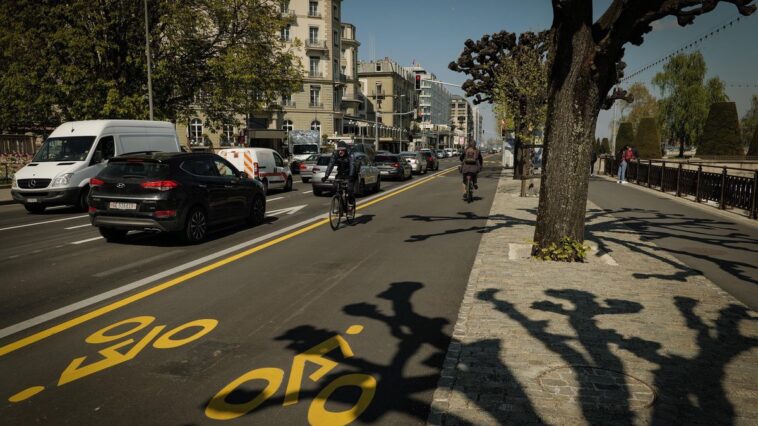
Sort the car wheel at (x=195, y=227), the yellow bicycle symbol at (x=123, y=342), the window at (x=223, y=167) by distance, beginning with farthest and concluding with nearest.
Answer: the window at (x=223, y=167)
the car wheel at (x=195, y=227)
the yellow bicycle symbol at (x=123, y=342)

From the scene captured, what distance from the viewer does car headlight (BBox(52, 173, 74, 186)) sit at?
14250 mm

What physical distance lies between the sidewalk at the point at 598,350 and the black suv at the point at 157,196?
5.18 m

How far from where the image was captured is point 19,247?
9344 millimetres

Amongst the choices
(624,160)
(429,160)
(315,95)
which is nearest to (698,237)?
(624,160)

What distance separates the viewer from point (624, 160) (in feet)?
90.8

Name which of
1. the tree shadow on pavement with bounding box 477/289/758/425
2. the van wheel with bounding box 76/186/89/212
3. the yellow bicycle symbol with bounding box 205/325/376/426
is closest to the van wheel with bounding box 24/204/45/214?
the van wheel with bounding box 76/186/89/212

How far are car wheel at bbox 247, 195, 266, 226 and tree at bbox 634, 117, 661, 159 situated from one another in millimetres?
42977

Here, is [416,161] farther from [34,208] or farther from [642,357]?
[642,357]

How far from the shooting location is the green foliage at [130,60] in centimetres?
2341

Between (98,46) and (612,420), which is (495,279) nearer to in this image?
(612,420)

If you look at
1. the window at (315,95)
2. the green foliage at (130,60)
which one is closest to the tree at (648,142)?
the green foliage at (130,60)

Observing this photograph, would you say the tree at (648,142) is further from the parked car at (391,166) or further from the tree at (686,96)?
the parked car at (391,166)

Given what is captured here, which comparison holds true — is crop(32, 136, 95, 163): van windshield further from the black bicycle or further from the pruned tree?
the pruned tree

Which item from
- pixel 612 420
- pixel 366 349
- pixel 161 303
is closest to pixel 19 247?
pixel 161 303
